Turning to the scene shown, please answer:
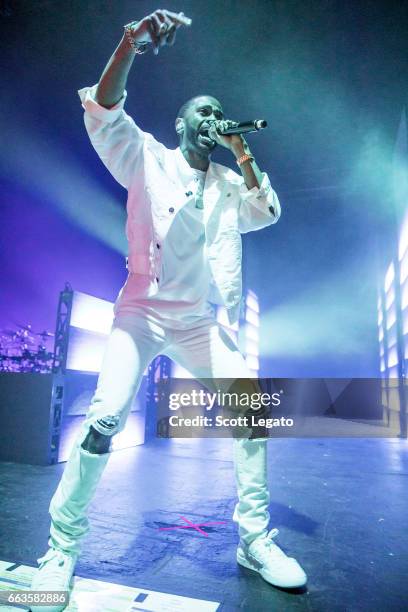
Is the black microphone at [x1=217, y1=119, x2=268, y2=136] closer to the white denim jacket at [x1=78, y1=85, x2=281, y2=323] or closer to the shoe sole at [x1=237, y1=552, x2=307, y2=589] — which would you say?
the white denim jacket at [x1=78, y1=85, x2=281, y2=323]

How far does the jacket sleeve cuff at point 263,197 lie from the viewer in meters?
1.71

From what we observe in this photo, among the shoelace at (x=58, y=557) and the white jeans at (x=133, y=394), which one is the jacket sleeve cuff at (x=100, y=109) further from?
the shoelace at (x=58, y=557)

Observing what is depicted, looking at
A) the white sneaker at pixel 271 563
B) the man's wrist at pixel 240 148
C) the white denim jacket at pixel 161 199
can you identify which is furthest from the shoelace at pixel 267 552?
the man's wrist at pixel 240 148

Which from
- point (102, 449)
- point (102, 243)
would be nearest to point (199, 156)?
point (102, 449)

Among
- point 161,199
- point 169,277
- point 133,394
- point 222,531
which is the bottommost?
point 222,531

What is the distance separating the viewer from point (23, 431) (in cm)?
418

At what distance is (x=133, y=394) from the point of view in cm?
145

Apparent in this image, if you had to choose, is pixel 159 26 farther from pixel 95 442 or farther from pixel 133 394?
pixel 95 442

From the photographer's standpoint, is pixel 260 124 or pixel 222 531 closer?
pixel 260 124

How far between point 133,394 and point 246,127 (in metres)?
1.21

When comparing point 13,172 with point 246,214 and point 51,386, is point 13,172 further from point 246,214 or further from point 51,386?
point 246,214

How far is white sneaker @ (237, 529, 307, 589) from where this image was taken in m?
1.35

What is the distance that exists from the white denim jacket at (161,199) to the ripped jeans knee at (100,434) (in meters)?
0.54

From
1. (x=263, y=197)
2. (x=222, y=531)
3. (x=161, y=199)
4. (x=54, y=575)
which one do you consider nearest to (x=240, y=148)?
(x=263, y=197)
